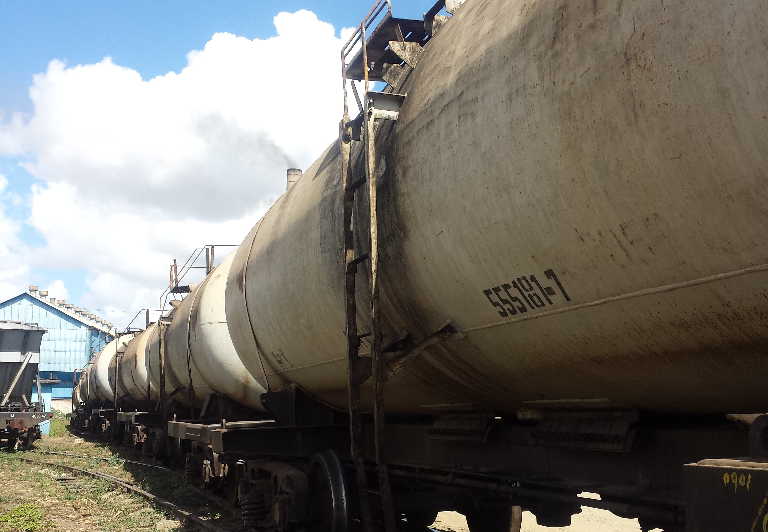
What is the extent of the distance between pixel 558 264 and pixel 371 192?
5.53 ft

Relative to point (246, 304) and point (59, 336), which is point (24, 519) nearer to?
point (246, 304)

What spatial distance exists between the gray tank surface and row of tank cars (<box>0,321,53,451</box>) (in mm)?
19031

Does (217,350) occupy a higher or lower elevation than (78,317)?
lower

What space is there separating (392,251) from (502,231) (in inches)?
50.4

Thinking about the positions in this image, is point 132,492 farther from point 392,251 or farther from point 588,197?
point 588,197

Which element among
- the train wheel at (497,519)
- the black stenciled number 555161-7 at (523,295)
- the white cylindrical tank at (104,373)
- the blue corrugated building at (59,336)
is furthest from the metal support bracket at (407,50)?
the blue corrugated building at (59,336)

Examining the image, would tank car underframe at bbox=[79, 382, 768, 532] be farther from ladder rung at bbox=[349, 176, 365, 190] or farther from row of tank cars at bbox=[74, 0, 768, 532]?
ladder rung at bbox=[349, 176, 365, 190]

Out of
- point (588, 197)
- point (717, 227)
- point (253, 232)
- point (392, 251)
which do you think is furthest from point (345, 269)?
point (253, 232)

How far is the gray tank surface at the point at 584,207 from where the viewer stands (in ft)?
8.63

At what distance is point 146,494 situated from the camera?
1230 centimetres

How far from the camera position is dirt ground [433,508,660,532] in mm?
10391

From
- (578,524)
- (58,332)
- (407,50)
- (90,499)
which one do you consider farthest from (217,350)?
(58,332)

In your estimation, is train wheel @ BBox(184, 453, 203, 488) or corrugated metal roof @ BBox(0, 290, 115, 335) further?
corrugated metal roof @ BBox(0, 290, 115, 335)

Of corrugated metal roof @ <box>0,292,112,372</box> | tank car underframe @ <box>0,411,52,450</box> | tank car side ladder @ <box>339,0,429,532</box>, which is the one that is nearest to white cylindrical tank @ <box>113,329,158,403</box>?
tank car underframe @ <box>0,411,52,450</box>
